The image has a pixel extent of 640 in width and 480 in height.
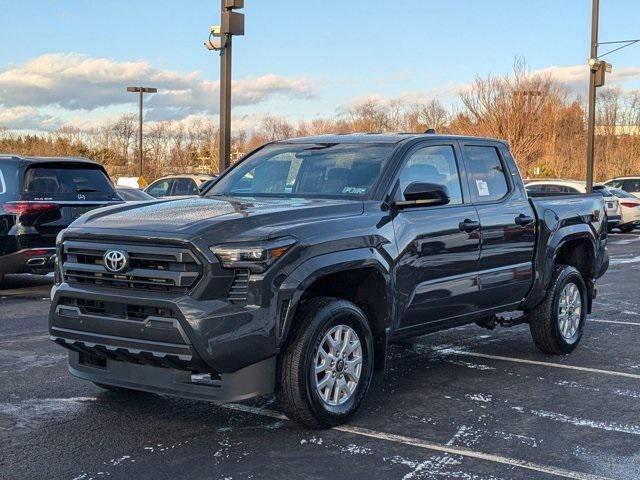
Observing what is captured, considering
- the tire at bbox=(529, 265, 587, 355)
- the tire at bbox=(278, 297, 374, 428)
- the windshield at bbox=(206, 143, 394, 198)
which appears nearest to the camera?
the tire at bbox=(278, 297, 374, 428)

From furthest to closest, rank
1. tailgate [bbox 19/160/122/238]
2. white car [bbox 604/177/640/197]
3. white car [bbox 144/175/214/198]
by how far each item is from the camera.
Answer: white car [bbox 604/177/640/197], white car [bbox 144/175/214/198], tailgate [bbox 19/160/122/238]

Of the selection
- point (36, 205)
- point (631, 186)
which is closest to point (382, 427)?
point (36, 205)

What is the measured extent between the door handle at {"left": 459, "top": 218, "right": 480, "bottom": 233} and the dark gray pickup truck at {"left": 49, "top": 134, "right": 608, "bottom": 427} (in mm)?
15

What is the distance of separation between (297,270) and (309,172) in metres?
1.51

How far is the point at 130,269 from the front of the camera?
5.06 metres

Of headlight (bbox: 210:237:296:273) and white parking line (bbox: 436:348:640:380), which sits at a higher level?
headlight (bbox: 210:237:296:273)

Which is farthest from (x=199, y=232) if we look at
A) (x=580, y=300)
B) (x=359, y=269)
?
(x=580, y=300)

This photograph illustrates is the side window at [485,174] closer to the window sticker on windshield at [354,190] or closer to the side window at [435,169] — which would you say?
the side window at [435,169]

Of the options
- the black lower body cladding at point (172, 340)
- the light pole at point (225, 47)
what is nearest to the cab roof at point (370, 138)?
the black lower body cladding at point (172, 340)

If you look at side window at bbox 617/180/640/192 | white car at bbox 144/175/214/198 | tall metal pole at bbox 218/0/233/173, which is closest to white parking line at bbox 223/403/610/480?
tall metal pole at bbox 218/0/233/173

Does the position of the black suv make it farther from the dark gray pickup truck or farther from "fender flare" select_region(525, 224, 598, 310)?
"fender flare" select_region(525, 224, 598, 310)

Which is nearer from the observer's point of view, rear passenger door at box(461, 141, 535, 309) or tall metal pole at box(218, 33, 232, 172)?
rear passenger door at box(461, 141, 535, 309)

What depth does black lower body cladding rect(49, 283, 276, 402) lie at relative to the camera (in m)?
4.82

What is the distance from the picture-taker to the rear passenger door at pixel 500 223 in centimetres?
685
